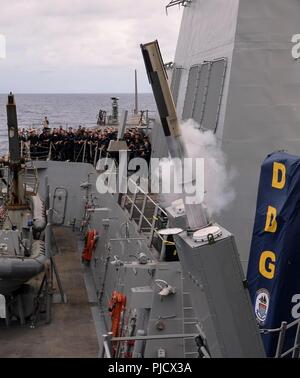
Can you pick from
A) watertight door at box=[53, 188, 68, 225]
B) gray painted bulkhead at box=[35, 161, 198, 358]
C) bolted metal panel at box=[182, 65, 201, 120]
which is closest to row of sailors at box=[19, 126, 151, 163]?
watertight door at box=[53, 188, 68, 225]

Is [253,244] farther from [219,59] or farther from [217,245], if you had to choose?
[219,59]

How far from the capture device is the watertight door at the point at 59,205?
17.8 metres

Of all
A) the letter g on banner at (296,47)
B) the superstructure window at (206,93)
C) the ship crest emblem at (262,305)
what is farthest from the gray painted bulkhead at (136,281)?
the letter g on banner at (296,47)

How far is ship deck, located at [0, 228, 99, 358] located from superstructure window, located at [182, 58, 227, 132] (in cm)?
396

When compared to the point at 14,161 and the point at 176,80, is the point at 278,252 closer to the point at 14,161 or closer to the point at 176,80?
the point at 176,80

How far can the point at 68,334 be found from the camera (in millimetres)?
9539

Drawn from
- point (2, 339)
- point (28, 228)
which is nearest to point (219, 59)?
point (2, 339)

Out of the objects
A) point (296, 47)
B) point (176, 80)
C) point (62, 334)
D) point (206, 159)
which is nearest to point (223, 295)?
point (206, 159)

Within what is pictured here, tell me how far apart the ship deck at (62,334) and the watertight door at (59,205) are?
18.8ft

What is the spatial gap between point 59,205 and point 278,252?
14151mm

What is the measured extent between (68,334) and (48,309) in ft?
2.75

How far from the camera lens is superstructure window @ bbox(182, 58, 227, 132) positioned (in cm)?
814

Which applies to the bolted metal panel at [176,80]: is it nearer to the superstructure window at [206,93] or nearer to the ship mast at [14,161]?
the superstructure window at [206,93]
